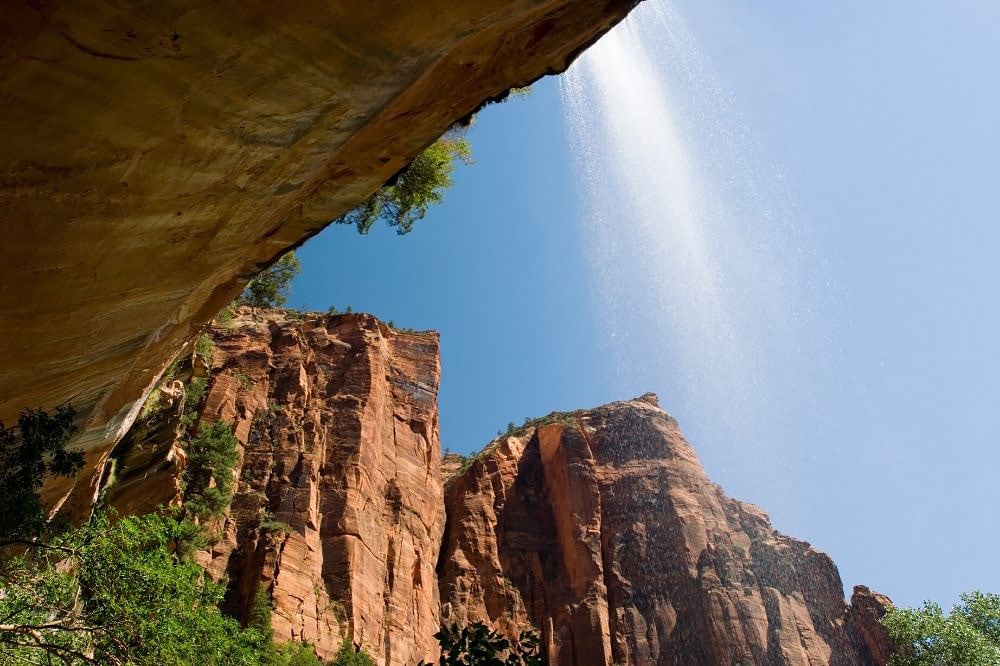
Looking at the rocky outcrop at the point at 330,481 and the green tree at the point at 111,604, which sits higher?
the rocky outcrop at the point at 330,481

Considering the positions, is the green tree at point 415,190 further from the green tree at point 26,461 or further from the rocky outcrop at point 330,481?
the rocky outcrop at point 330,481

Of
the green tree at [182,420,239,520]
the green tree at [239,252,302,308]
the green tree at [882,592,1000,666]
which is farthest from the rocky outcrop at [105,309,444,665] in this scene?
the green tree at [882,592,1000,666]

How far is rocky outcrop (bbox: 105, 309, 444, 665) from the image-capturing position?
105 feet

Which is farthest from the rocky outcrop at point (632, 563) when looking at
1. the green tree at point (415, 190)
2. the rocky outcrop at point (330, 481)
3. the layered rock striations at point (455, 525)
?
the green tree at point (415, 190)

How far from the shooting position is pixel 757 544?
5547 centimetres

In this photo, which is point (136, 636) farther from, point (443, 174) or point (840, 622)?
point (840, 622)

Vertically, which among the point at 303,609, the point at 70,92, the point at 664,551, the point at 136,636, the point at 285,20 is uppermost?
the point at 664,551

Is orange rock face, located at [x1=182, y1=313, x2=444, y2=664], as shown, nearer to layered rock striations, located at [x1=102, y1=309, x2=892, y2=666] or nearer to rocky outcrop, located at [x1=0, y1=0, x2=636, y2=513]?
layered rock striations, located at [x1=102, y1=309, x2=892, y2=666]

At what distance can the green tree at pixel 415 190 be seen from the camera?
16000 mm

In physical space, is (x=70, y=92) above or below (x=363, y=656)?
below

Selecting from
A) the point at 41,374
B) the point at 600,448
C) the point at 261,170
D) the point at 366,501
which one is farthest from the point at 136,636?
the point at 600,448

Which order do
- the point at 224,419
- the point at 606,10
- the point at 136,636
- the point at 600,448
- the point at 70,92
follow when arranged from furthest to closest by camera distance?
1. the point at 600,448
2. the point at 224,419
3. the point at 136,636
4. the point at 606,10
5. the point at 70,92

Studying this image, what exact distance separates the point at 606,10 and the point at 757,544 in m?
54.6

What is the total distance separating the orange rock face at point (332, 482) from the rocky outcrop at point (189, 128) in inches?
959
